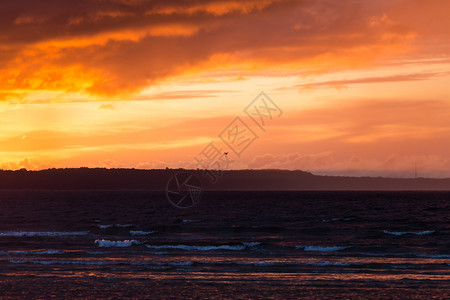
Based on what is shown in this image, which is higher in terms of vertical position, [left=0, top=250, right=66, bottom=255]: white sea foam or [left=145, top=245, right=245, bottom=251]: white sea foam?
[left=0, top=250, right=66, bottom=255]: white sea foam

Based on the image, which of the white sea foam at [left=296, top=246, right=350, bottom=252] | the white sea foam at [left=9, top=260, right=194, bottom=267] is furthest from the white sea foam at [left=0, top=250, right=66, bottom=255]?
the white sea foam at [left=296, top=246, right=350, bottom=252]

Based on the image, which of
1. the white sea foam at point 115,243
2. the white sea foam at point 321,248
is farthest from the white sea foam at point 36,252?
the white sea foam at point 321,248

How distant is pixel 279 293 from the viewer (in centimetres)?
2852

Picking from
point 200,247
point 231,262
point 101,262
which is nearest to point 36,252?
point 101,262

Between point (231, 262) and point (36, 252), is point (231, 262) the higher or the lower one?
the lower one

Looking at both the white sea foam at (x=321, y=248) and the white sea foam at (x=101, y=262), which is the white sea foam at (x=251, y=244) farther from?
the white sea foam at (x=101, y=262)

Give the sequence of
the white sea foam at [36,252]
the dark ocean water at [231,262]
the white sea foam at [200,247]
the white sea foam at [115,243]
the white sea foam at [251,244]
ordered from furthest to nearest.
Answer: the white sea foam at [115,243] → the white sea foam at [251,244] → the white sea foam at [200,247] → the white sea foam at [36,252] → the dark ocean water at [231,262]

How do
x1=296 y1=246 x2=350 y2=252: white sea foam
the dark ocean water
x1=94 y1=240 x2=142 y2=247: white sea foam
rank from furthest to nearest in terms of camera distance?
x1=94 y1=240 x2=142 y2=247: white sea foam → x1=296 y1=246 x2=350 y2=252: white sea foam → the dark ocean water

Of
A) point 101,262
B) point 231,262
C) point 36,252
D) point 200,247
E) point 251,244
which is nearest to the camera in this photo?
point 101,262

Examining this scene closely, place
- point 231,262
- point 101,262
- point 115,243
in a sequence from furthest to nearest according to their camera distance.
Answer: point 115,243 < point 231,262 < point 101,262

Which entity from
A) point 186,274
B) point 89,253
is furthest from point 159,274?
point 89,253

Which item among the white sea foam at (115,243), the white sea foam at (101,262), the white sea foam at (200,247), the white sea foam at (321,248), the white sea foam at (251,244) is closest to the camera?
the white sea foam at (101,262)

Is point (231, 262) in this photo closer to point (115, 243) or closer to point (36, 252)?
point (115, 243)

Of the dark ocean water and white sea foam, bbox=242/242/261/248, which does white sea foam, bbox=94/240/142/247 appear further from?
white sea foam, bbox=242/242/261/248
